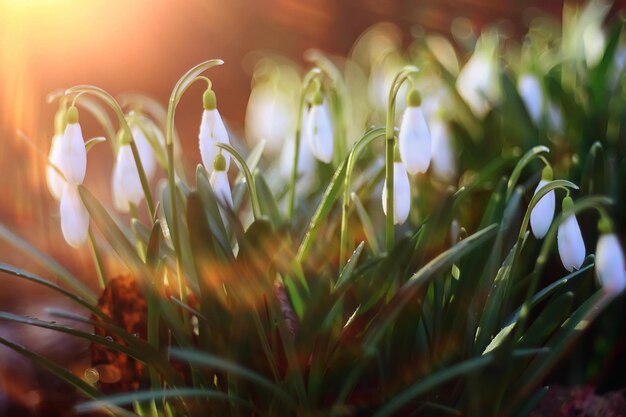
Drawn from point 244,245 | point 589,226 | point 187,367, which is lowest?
point 187,367

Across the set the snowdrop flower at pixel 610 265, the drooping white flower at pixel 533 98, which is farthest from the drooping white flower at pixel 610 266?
the drooping white flower at pixel 533 98

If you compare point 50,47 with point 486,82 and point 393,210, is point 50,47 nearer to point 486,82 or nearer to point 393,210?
point 486,82

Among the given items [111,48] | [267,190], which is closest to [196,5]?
[111,48]

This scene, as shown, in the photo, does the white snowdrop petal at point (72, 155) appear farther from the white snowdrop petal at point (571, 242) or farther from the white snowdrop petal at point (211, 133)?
the white snowdrop petal at point (571, 242)

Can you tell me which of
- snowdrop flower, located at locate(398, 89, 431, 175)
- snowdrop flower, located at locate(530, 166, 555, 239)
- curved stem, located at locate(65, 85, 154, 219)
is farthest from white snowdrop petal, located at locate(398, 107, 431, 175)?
curved stem, located at locate(65, 85, 154, 219)

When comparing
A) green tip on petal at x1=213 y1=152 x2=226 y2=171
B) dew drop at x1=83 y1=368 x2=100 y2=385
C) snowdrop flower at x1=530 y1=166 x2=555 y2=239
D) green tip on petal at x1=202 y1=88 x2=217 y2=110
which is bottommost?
dew drop at x1=83 y1=368 x2=100 y2=385

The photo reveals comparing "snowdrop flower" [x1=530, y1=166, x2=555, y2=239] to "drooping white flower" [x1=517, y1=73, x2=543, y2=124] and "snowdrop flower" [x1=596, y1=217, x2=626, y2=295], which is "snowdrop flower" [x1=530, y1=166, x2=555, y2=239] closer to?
"snowdrop flower" [x1=596, y1=217, x2=626, y2=295]
